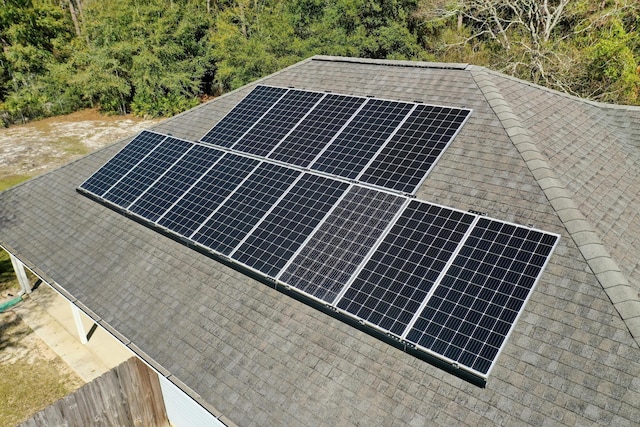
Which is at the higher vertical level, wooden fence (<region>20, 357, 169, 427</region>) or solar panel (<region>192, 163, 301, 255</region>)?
solar panel (<region>192, 163, 301, 255</region>)

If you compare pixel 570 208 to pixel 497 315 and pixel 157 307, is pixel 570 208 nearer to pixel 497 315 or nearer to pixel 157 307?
pixel 497 315

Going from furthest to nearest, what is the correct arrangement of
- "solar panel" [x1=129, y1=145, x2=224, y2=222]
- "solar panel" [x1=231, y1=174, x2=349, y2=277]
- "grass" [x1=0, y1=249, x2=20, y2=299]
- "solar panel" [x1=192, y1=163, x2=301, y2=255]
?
"grass" [x1=0, y1=249, x2=20, y2=299] < "solar panel" [x1=129, y1=145, x2=224, y2=222] < "solar panel" [x1=192, y1=163, x2=301, y2=255] < "solar panel" [x1=231, y1=174, x2=349, y2=277]

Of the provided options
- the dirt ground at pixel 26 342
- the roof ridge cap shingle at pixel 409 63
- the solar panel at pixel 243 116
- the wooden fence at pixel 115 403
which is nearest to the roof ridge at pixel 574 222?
the roof ridge cap shingle at pixel 409 63

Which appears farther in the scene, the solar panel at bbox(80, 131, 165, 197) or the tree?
the tree

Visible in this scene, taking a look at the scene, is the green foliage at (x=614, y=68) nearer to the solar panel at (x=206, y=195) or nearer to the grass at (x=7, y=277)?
the solar panel at (x=206, y=195)

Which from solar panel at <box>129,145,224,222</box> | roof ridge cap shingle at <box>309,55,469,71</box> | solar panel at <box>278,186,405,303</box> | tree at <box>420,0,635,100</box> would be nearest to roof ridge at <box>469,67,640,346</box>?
roof ridge cap shingle at <box>309,55,469,71</box>

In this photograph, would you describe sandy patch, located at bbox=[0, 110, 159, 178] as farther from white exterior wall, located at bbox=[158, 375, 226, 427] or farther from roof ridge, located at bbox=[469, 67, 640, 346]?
roof ridge, located at bbox=[469, 67, 640, 346]

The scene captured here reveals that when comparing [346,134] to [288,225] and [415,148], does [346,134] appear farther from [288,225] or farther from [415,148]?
[288,225]
